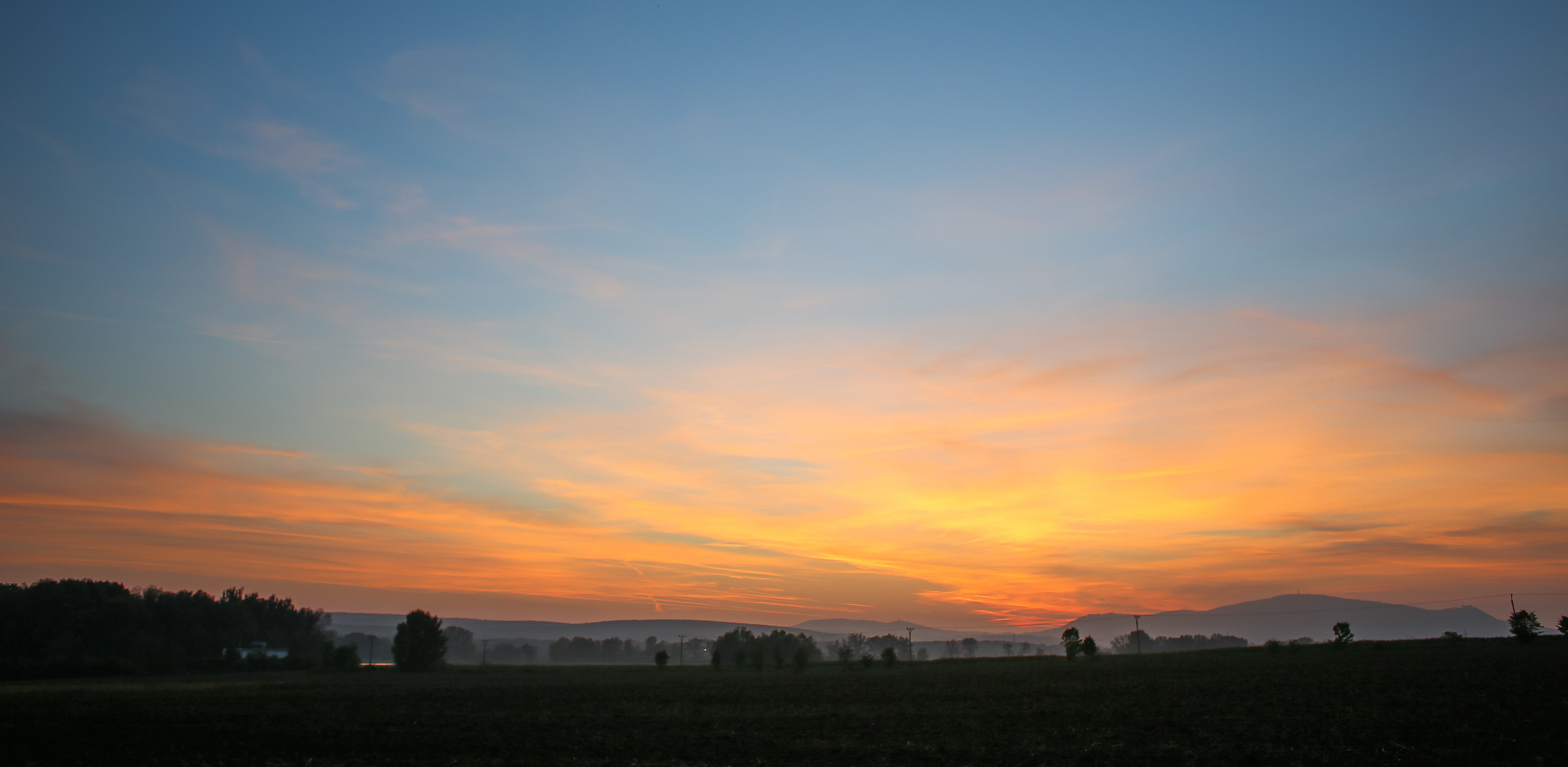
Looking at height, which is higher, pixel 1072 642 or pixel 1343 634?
pixel 1343 634

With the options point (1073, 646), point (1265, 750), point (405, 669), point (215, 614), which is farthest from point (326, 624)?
point (1265, 750)

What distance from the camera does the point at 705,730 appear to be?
2555 cm

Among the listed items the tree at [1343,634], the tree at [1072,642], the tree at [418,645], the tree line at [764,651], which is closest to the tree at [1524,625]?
the tree at [1343,634]

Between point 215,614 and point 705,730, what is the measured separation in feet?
391

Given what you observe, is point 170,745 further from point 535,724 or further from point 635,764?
point 635,764

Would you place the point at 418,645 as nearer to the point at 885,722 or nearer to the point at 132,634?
the point at 132,634

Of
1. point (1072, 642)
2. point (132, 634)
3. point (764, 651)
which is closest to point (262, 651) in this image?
point (132, 634)

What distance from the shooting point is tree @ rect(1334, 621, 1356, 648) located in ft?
243

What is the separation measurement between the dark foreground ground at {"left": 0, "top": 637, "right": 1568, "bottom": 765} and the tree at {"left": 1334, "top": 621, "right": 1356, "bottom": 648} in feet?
85.4

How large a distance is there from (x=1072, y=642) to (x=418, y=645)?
260 ft

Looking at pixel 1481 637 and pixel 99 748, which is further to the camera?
Result: pixel 1481 637

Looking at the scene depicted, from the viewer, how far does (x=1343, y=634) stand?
76.3 meters

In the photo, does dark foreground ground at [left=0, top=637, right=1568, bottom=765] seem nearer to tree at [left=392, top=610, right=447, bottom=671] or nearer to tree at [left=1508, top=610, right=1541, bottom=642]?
tree at [left=1508, top=610, right=1541, bottom=642]

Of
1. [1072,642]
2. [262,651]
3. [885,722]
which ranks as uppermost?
[885,722]
